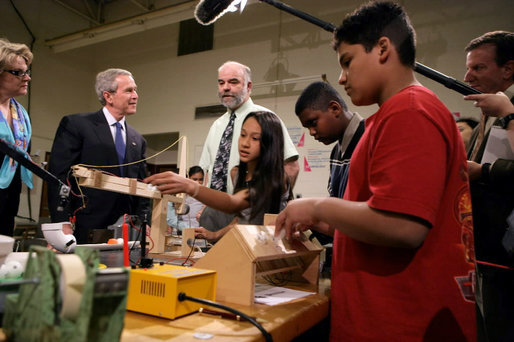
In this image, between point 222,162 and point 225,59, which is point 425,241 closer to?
point 222,162

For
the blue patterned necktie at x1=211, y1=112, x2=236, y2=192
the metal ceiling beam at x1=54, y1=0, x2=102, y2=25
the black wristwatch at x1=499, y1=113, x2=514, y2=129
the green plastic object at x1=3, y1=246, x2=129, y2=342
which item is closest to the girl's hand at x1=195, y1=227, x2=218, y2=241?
the blue patterned necktie at x1=211, y1=112, x2=236, y2=192

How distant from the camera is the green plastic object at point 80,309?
512 mm

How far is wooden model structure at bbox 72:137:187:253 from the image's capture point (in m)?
1.54

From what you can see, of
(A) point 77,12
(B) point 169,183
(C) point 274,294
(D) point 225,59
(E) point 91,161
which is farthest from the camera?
(A) point 77,12

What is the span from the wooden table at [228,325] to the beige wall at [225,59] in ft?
14.1

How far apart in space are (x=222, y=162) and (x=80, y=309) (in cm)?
124

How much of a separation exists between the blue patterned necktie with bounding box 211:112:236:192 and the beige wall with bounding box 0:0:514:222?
3.60 m

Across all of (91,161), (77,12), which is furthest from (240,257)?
(77,12)

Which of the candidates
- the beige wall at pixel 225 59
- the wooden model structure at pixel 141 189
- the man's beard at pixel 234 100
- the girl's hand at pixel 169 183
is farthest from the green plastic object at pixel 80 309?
the beige wall at pixel 225 59

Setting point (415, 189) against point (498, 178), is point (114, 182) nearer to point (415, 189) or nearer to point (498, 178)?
point (415, 189)

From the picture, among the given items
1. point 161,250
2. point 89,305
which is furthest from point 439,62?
point 89,305

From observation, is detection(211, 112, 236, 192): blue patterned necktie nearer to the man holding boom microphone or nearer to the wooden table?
the wooden table

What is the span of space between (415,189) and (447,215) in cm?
17

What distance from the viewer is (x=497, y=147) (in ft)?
4.87
